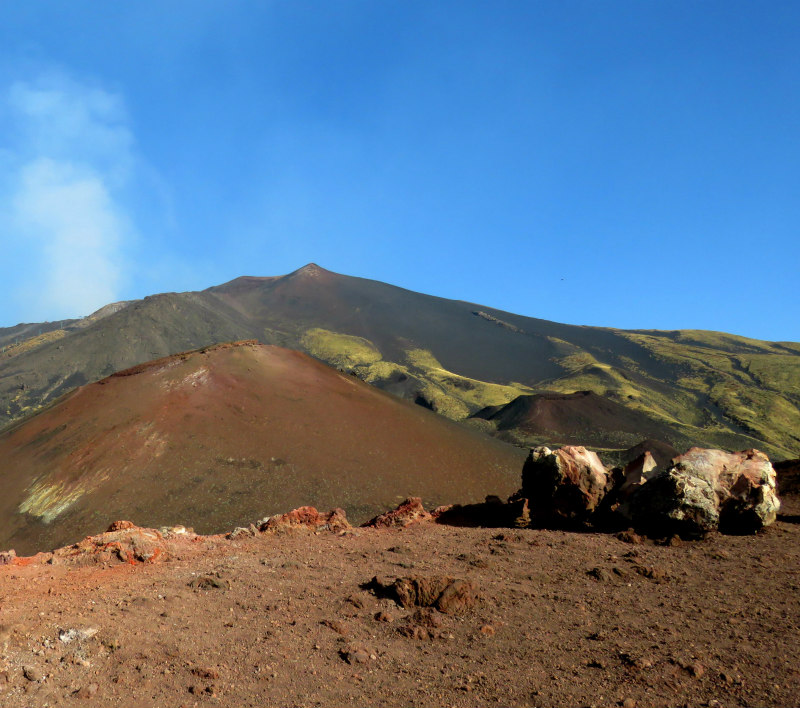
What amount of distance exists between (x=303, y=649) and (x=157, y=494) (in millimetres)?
19373

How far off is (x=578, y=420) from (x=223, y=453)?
47702 millimetres

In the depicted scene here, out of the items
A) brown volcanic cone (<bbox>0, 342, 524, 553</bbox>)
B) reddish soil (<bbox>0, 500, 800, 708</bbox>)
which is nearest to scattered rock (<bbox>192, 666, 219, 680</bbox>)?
reddish soil (<bbox>0, 500, 800, 708</bbox>)

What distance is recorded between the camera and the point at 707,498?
1188 centimetres

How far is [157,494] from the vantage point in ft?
78.9

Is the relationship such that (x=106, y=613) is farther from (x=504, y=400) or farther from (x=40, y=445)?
(x=504, y=400)

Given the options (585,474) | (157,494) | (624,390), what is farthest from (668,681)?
(624,390)

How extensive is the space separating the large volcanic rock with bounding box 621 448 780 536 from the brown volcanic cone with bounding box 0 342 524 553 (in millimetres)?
13641

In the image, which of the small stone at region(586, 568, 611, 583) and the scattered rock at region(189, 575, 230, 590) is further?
the small stone at region(586, 568, 611, 583)

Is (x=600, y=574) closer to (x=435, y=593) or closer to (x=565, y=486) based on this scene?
(x=435, y=593)

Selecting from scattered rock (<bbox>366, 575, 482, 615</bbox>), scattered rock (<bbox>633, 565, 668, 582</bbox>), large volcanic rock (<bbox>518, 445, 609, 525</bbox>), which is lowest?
scattered rock (<bbox>366, 575, 482, 615</bbox>)

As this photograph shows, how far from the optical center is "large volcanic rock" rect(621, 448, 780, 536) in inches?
464

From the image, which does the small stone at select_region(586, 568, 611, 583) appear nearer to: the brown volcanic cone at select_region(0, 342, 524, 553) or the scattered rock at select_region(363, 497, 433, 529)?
the scattered rock at select_region(363, 497, 433, 529)

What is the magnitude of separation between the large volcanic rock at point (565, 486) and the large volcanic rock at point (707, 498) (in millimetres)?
1374

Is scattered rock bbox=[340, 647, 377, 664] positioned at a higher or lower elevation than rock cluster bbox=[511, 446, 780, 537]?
lower
